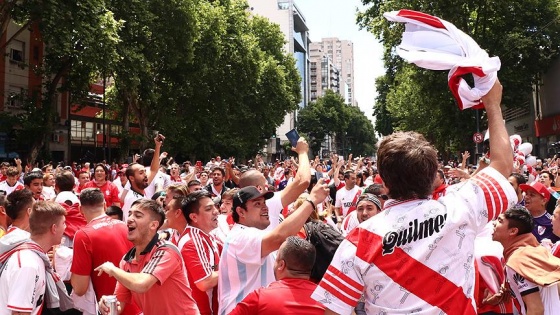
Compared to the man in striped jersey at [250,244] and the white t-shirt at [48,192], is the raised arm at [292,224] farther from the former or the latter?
the white t-shirt at [48,192]

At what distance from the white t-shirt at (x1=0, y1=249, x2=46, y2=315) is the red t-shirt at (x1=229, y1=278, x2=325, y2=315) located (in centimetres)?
154

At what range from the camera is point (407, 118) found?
47906 millimetres

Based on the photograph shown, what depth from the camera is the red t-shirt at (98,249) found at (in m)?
4.83

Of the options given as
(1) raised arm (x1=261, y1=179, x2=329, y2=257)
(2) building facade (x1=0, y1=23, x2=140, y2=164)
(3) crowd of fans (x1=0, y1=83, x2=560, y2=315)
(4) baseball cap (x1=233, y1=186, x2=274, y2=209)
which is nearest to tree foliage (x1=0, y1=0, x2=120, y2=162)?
(2) building facade (x1=0, y1=23, x2=140, y2=164)

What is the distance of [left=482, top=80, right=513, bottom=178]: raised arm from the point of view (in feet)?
8.05

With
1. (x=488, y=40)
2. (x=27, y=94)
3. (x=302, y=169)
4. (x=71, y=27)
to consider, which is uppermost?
(x=488, y=40)

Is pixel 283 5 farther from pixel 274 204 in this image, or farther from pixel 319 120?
pixel 274 204

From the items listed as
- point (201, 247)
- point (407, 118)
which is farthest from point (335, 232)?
point (407, 118)

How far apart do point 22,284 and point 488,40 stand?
3164 cm

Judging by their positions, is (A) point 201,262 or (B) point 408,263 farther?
(A) point 201,262

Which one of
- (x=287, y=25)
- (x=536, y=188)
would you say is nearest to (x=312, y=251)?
(x=536, y=188)

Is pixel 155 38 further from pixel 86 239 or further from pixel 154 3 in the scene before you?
pixel 86 239

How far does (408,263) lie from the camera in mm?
2240

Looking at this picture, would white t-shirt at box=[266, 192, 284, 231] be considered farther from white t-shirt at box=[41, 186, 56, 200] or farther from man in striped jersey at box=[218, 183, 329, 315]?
white t-shirt at box=[41, 186, 56, 200]
